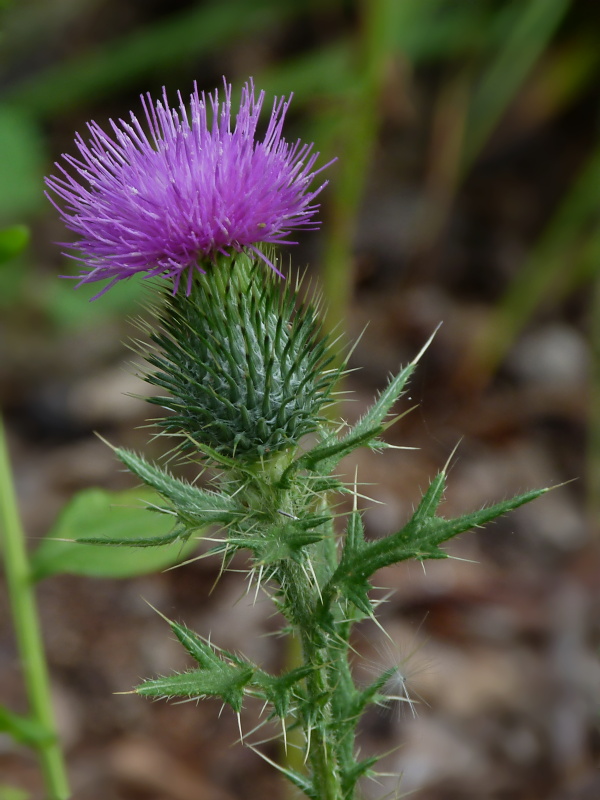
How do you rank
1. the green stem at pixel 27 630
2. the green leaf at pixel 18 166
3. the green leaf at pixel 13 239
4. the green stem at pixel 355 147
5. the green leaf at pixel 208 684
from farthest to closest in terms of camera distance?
the green leaf at pixel 18 166 < the green stem at pixel 355 147 < the green stem at pixel 27 630 < the green leaf at pixel 13 239 < the green leaf at pixel 208 684

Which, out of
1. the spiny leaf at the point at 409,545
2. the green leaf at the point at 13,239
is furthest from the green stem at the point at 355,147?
the spiny leaf at the point at 409,545

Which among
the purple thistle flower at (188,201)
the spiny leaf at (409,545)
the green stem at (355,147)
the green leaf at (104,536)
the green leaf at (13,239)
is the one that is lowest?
the spiny leaf at (409,545)

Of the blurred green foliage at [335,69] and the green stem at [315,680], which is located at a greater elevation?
the blurred green foliage at [335,69]

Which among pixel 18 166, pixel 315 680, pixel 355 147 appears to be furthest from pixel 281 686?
pixel 18 166

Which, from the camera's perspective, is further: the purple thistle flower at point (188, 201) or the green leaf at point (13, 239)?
the green leaf at point (13, 239)

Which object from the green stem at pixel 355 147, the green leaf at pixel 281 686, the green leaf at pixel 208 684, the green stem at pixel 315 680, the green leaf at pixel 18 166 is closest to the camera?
the green leaf at pixel 208 684

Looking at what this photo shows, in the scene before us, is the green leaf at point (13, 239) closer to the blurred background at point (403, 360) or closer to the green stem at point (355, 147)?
the blurred background at point (403, 360)

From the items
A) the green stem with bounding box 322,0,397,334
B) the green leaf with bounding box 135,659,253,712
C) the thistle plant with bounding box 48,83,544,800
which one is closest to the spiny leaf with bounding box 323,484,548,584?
the thistle plant with bounding box 48,83,544,800
